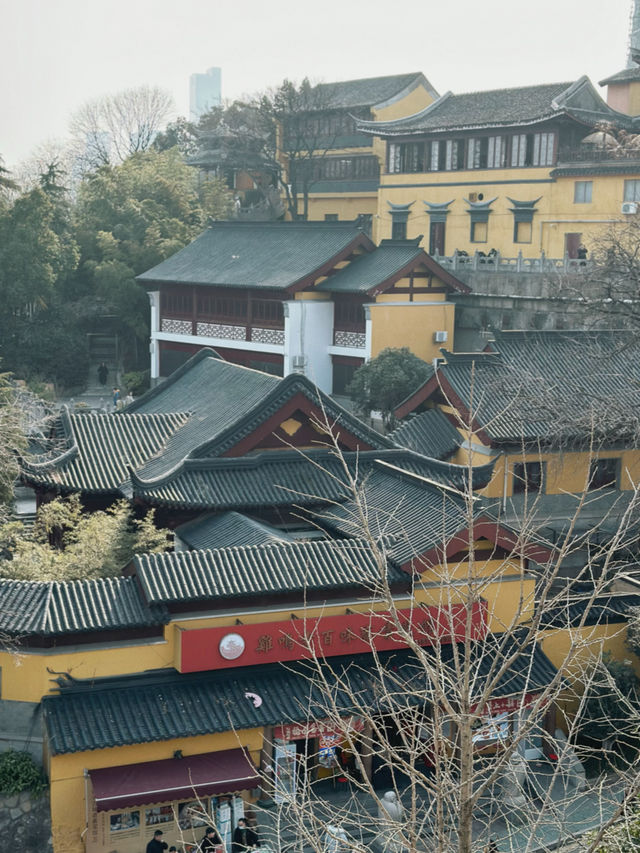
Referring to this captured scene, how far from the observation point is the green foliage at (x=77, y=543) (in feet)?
59.2

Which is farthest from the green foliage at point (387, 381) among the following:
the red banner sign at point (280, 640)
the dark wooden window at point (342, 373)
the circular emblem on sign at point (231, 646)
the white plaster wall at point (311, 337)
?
the circular emblem on sign at point (231, 646)

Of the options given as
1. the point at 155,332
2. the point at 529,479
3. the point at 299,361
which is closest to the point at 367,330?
the point at 299,361

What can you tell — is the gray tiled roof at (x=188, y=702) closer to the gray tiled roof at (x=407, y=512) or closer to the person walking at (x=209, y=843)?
the person walking at (x=209, y=843)

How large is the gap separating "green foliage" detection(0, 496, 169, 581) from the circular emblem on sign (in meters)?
3.27

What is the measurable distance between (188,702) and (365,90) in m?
45.4

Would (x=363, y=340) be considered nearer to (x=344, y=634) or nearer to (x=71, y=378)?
(x=71, y=378)

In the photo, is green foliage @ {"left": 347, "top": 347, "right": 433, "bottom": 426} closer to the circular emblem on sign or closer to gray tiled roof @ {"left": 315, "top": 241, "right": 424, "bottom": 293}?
gray tiled roof @ {"left": 315, "top": 241, "right": 424, "bottom": 293}

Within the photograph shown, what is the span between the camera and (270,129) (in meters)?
57.3

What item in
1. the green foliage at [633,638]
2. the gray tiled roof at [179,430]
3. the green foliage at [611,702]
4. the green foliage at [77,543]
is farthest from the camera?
the gray tiled roof at [179,430]

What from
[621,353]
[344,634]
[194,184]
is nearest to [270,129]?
[194,184]

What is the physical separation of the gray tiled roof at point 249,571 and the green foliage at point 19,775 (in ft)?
9.60

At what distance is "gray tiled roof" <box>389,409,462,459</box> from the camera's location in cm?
2653

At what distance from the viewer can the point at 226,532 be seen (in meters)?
19.6

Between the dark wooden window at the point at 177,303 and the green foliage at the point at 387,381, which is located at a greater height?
the dark wooden window at the point at 177,303
